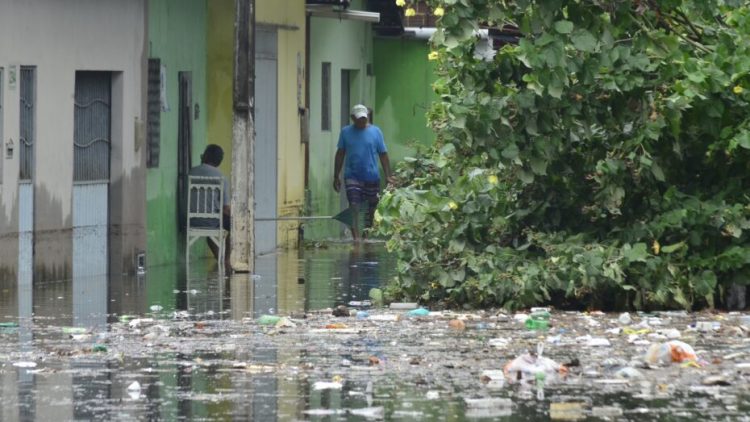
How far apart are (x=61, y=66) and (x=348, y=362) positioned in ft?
27.5

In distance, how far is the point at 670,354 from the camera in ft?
39.7

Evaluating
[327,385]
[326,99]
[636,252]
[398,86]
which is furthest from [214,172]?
[398,86]

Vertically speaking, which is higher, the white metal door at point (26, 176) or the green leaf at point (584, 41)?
the green leaf at point (584, 41)

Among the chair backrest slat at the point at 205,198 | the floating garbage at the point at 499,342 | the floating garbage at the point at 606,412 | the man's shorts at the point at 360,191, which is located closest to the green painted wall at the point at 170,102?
the chair backrest slat at the point at 205,198

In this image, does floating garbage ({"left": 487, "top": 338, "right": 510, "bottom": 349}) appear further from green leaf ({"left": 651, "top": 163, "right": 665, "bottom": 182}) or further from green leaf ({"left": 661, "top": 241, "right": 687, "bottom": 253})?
green leaf ({"left": 651, "top": 163, "right": 665, "bottom": 182})

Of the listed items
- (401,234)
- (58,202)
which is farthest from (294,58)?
(401,234)

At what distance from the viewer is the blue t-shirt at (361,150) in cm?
2711

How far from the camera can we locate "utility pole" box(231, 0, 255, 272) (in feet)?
66.1

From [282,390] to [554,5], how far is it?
18.2ft

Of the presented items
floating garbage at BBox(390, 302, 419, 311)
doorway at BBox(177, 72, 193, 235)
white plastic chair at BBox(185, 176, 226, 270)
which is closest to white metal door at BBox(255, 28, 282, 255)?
doorway at BBox(177, 72, 193, 235)

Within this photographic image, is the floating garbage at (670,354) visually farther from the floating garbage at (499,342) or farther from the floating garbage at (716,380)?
the floating garbage at (499,342)

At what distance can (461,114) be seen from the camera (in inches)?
616

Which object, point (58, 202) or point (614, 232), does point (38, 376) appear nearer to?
point (614, 232)

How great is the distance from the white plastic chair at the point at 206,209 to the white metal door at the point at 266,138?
3226 millimetres
